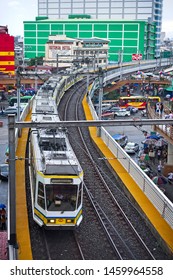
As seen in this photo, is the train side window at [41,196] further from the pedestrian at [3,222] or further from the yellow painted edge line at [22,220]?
the pedestrian at [3,222]

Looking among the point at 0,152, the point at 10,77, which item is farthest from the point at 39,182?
the point at 10,77

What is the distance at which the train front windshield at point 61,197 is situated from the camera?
5551 millimetres

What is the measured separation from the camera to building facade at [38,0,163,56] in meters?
30.8

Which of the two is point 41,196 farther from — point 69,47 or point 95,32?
point 95,32

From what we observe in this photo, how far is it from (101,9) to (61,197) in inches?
1218

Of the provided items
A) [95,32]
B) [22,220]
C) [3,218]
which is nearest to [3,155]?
[3,218]

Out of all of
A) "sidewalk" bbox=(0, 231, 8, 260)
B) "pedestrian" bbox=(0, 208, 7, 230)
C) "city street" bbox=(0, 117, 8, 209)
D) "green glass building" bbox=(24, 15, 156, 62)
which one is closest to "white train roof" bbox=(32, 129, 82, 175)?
"sidewalk" bbox=(0, 231, 8, 260)

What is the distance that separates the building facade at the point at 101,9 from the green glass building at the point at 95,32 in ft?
1.94

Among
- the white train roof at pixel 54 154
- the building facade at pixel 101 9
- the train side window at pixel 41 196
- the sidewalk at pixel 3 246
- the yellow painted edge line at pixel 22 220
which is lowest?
the sidewalk at pixel 3 246

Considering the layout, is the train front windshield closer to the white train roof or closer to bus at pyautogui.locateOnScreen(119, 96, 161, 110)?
the white train roof

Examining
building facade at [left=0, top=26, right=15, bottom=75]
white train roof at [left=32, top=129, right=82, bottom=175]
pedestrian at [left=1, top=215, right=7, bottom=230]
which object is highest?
building facade at [left=0, top=26, right=15, bottom=75]

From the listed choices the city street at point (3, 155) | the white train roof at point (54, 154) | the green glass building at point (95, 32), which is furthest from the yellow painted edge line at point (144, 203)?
the green glass building at point (95, 32)

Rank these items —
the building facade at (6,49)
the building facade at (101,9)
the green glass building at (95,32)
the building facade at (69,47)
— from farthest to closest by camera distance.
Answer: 1. the green glass building at (95,32)
2. the building facade at (69,47)
3. the building facade at (101,9)
4. the building facade at (6,49)

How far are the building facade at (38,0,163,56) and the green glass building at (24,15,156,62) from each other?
591 mm
